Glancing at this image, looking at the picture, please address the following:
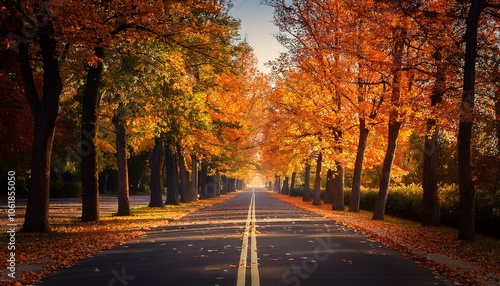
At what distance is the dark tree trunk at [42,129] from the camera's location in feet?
58.0

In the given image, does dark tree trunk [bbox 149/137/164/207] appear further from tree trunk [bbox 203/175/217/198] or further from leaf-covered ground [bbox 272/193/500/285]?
tree trunk [bbox 203/175/217/198]

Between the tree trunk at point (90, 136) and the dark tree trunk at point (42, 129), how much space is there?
4.74 meters

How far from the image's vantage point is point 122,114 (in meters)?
25.7

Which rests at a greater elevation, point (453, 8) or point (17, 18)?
point (453, 8)

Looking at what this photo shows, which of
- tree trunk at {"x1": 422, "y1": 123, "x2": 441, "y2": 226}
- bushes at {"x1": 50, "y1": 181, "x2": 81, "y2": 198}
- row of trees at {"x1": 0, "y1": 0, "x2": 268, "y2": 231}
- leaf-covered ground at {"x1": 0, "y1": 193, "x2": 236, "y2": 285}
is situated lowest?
bushes at {"x1": 50, "y1": 181, "x2": 81, "y2": 198}

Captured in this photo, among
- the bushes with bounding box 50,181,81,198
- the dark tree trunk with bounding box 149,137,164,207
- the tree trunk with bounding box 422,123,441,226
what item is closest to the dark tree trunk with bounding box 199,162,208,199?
the bushes with bounding box 50,181,81,198

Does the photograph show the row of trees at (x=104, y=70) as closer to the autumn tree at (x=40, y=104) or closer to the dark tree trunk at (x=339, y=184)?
the autumn tree at (x=40, y=104)

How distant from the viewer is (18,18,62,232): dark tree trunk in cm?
1769

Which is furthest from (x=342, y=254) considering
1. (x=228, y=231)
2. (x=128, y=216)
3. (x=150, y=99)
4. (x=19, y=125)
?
(x=19, y=125)

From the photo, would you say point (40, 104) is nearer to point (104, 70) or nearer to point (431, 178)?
point (104, 70)

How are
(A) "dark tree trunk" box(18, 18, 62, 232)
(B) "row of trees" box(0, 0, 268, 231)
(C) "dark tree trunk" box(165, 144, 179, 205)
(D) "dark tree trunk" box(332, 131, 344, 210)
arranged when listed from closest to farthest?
(B) "row of trees" box(0, 0, 268, 231) < (A) "dark tree trunk" box(18, 18, 62, 232) < (D) "dark tree trunk" box(332, 131, 344, 210) < (C) "dark tree trunk" box(165, 144, 179, 205)

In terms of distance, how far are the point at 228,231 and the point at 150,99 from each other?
7933 millimetres

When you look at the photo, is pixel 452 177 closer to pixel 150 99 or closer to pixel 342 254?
pixel 150 99

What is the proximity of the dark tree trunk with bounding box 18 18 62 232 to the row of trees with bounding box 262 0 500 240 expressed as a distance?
11305mm
